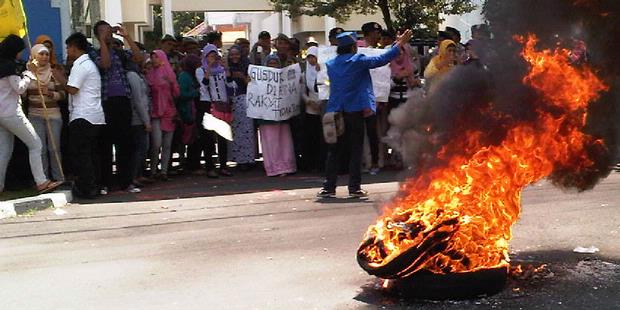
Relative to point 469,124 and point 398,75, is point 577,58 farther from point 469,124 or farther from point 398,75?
point 398,75

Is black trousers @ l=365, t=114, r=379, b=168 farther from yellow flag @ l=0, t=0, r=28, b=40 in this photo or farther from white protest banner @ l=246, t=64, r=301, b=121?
yellow flag @ l=0, t=0, r=28, b=40

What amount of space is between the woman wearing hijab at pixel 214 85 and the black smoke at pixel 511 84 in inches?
232

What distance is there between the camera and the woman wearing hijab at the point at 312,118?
11141 millimetres

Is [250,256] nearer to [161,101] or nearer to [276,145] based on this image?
[161,101]

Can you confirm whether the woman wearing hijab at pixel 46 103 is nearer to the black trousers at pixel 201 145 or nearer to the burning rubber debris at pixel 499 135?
the black trousers at pixel 201 145

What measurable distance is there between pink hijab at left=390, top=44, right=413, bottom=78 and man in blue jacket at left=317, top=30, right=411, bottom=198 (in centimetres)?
238

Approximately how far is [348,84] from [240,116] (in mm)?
3122

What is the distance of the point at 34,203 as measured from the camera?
8.81 m

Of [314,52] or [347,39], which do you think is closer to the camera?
[347,39]

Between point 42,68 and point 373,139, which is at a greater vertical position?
point 42,68

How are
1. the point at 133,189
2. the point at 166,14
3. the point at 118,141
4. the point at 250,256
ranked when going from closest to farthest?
1. the point at 250,256
2. the point at 118,141
3. the point at 133,189
4. the point at 166,14

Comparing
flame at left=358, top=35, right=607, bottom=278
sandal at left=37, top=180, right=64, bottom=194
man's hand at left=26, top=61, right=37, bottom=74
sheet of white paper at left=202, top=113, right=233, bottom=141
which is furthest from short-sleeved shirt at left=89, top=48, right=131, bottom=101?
flame at left=358, top=35, right=607, bottom=278

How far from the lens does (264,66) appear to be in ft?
36.9

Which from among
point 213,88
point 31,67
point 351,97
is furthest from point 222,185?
point 31,67
